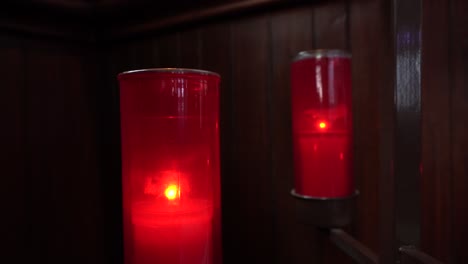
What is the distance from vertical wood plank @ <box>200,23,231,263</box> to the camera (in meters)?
1.18

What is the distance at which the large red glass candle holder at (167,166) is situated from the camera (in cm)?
64

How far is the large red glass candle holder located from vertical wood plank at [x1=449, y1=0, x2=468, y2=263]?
570 millimetres

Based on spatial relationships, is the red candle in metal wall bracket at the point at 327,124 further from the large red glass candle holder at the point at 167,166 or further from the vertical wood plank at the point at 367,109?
the large red glass candle holder at the point at 167,166

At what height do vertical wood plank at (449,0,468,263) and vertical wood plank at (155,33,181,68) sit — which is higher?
vertical wood plank at (155,33,181,68)

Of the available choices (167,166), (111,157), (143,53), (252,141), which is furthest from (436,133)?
(111,157)

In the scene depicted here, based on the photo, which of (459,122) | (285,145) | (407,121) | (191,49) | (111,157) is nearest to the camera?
(407,121)

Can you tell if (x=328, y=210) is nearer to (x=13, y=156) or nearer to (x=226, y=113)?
(x=226, y=113)

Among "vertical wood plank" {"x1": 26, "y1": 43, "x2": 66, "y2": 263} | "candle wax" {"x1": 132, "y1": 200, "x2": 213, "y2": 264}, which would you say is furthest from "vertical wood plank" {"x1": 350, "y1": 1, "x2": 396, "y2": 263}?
"vertical wood plank" {"x1": 26, "y1": 43, "x2": 66, "y2": 263}

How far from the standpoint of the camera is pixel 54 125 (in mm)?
1279

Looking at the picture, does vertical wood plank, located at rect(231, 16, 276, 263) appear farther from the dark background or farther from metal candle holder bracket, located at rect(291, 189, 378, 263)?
metal candle holder bracket, located at rect(291, 189, 378, 263)

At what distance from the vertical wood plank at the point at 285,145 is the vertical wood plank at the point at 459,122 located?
0.36 metres

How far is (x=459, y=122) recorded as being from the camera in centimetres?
86

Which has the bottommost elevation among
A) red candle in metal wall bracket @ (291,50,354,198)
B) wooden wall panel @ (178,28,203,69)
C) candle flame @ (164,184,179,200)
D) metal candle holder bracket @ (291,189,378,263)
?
metal candle holder bracket @ (291,189,378,263)

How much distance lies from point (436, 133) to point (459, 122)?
5 cm
